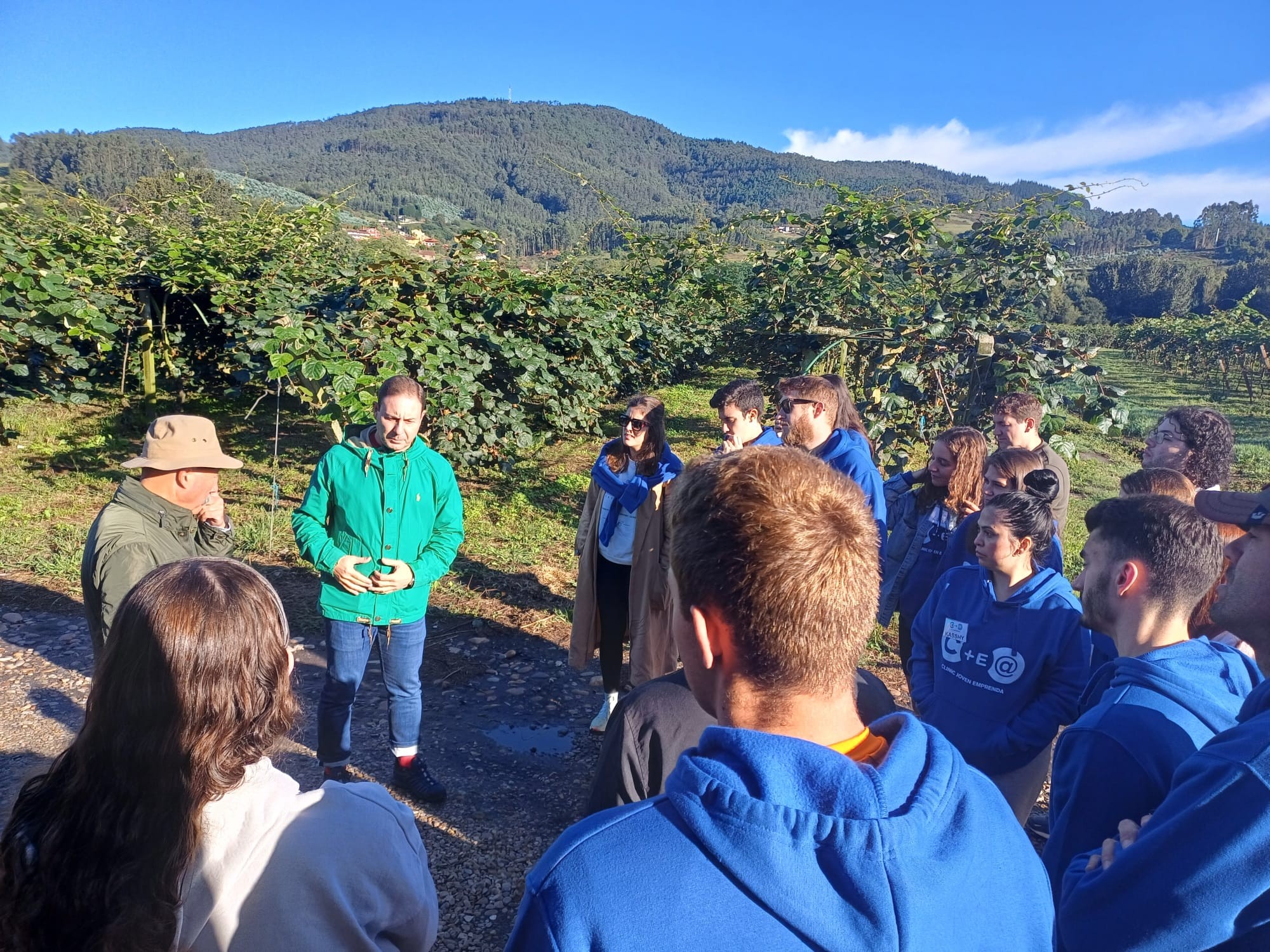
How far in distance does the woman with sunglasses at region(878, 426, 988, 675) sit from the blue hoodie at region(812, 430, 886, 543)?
0.44 feet

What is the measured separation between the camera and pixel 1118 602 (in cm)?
195

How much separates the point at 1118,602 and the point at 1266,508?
1.56ft

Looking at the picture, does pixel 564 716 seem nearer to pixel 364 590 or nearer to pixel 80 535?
pixel 364 590

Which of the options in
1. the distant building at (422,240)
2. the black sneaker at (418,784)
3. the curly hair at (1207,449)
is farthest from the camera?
the distant building at (422,240)

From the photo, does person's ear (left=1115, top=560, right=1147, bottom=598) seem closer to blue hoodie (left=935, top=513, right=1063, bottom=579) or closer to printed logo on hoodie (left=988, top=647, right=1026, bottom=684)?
printed logo on hoodie (left=988, top=647, right=1026, bottom=684)

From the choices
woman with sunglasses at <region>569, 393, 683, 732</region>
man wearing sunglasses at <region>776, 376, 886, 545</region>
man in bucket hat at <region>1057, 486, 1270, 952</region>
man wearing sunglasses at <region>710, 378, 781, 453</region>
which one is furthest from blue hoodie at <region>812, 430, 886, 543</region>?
man in bucket hat at <region>1057, 486, 1270, 952</region>

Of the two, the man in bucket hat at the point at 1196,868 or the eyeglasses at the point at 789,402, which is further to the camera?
the eyeglasses at the point at 789,402

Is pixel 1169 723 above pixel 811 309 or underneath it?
underneath

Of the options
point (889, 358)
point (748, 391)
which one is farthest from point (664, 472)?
point (889, 358)

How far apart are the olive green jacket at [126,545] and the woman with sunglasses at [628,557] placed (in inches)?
69.3

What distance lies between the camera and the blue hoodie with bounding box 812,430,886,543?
3547 mm

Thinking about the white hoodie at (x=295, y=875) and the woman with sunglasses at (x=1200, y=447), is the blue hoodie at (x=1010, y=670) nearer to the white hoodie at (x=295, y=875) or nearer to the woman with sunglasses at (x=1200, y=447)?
the woman with sunglasses at (x=1200, y=447)

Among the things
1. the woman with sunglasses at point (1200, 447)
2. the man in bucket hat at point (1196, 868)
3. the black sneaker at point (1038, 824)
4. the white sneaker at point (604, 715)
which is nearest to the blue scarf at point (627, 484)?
the white sneaker at point (604, 715)

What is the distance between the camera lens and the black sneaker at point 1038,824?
126 inches
